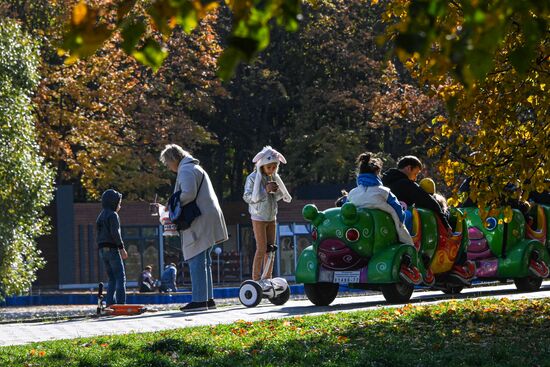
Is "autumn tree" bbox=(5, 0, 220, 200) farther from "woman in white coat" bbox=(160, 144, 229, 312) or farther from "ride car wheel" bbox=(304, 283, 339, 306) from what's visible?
"ride car wheel" bbox=(304, 283, 339, 306)

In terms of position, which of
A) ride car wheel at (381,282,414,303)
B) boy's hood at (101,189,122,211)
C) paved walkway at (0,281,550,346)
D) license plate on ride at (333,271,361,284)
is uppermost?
boy's hood at (101,189,122,211)

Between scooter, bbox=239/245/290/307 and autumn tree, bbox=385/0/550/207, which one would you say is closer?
autumn tree, bbox=385/0/550/207

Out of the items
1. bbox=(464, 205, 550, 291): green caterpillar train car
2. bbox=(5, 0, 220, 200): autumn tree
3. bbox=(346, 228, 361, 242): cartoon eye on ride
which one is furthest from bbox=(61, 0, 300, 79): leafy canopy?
bbox=(5, 0, 220, 200): autumn tree

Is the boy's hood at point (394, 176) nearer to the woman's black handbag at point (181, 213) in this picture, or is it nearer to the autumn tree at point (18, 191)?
the woman's black handbag at point (181, 213)

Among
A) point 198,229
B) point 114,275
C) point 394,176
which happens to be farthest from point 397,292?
point 114,275

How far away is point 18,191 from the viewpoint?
2438 cm

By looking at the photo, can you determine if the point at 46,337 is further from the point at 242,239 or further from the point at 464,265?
the point at 242,239

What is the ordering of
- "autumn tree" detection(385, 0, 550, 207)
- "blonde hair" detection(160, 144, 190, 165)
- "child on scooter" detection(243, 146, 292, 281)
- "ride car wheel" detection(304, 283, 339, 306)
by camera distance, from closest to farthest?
1. "autumn tree" detection(385, 0, 550, 207)
2. "ride car wheel" detection(304, 283, 339, 306)
3. "blonde hair" detection(160, 144, 190, 165)
4. "child on scooter" detection(243, 146, 292, 281)

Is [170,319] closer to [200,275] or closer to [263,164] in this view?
[200,275]

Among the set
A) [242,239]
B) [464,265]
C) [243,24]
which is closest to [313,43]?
[242,239]

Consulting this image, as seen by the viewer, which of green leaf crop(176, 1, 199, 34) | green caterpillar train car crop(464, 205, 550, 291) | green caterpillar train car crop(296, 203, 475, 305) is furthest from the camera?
green caterpillar train car crop(464, 205, 550, 291)

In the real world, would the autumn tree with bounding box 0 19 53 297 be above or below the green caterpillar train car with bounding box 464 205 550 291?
above

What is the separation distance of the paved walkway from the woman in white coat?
0.29 metres

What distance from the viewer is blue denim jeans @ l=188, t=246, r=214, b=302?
1455cm
